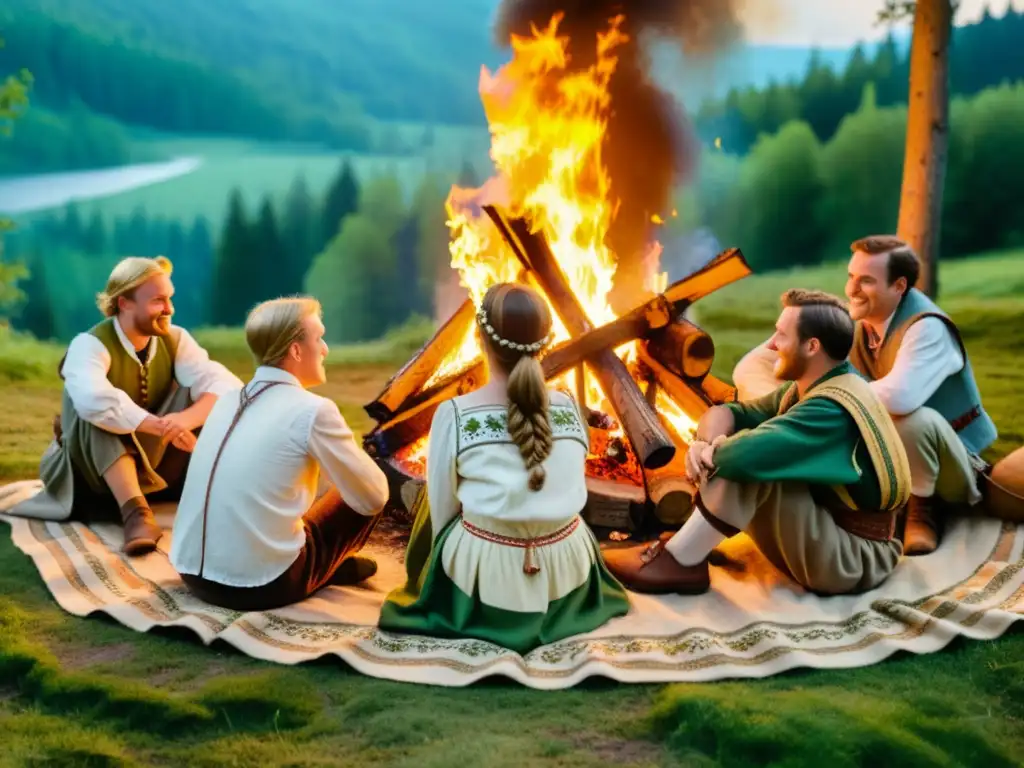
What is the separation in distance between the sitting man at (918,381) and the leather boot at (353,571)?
78.6 inches

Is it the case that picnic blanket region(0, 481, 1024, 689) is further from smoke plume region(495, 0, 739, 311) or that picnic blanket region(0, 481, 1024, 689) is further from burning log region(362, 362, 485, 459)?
A: smoke plume region(495, 0, 739, 311)

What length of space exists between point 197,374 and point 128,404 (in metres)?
0.47

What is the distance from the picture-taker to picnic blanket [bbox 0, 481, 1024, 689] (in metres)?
3.33

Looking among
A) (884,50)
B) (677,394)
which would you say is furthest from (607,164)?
(884,50)

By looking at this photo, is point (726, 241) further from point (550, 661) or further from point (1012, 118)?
point (550, 661)

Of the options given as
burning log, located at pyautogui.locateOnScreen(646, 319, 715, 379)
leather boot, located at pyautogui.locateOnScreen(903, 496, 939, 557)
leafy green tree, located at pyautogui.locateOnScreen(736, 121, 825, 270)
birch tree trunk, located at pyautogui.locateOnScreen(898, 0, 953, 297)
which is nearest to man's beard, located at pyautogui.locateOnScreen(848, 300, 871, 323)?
burning log, located at pyautogui.locateOnScreen(646, 319, 715, 379)

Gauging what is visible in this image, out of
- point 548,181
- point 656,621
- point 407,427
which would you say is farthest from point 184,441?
point 548,181

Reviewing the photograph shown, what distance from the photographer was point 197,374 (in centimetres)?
501

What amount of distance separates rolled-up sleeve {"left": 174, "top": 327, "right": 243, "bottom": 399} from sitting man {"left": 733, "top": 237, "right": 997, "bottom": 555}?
2.57m

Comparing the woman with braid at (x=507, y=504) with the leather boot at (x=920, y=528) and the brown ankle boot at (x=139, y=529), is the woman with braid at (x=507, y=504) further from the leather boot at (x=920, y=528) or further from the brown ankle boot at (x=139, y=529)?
the leather boot at (x=920, y=528)

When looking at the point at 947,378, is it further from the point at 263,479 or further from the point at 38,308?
the point at 38,308

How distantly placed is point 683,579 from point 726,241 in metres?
7.17

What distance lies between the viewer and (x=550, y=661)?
3.38 meters

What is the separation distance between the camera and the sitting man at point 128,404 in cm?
459
